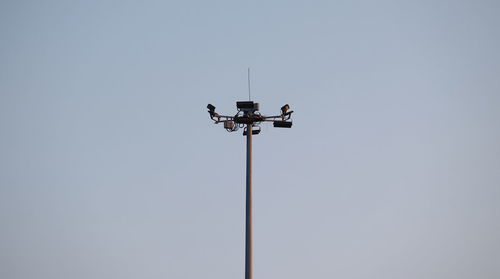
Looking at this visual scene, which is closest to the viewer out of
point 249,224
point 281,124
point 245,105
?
point 249,224

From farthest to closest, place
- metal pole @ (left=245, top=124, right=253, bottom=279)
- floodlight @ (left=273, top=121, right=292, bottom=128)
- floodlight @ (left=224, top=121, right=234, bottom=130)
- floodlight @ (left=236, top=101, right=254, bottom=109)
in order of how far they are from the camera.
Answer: floodlight @ (left=273, top=121, right=292, bottom=128), floodlight @ (left=224, top=121, right=234, bottom=130), floodlight @ (left=236, top=101, right=254, bottom=109), metal pole @ (left=245, top=124, right=253, bottom=279)

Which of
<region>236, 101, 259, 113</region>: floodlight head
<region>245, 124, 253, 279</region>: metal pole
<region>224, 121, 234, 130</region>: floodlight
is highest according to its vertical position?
<region>236, 101, 259, 113</region>: floodlight head

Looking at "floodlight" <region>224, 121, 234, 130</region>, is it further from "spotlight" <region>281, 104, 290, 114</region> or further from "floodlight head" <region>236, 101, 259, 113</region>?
"spotlight" <region>281, 104, 290, 114</region>

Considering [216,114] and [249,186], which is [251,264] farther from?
[216,114]

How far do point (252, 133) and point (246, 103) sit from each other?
182 centimetres

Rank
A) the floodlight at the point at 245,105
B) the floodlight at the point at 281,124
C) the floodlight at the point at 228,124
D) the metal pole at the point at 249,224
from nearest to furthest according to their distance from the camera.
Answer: the metal pole at the point at 249,224, the floodlight at the point at 245,105, the floodlight at the point at 228,124, the floodlight at the point at 281,124

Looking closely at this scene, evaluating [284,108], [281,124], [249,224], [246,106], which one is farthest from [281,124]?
[249,224]

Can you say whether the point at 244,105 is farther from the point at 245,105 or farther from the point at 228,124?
the point at 228,124

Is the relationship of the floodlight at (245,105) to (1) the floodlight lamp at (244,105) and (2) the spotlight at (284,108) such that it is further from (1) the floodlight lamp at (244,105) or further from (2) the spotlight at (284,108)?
(2) the spotlight at (284,108)

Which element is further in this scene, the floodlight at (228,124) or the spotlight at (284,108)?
the spotlight at (284,108)

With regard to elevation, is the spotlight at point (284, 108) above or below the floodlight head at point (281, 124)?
above

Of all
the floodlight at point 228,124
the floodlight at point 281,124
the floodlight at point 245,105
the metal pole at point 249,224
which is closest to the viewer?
the metal pole at point 249,224

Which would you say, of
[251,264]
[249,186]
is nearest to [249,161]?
[249,186]

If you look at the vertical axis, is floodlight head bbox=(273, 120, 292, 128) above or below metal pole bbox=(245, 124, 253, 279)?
above
